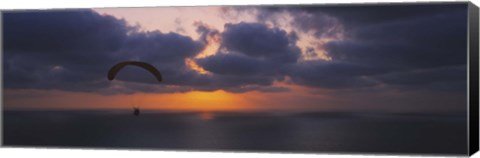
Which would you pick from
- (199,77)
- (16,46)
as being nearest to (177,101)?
(199,77)

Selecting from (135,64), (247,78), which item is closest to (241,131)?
(247,78)

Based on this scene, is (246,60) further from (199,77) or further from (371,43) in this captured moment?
(371,43)

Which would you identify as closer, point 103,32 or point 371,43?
point 371,43

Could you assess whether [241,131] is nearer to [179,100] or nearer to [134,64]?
→ [179,100]

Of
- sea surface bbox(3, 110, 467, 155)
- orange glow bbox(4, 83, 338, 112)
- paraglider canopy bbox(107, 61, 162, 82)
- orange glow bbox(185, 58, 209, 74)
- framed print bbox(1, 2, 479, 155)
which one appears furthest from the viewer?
paraglider canopy bbox(107, 61, 162, 82)

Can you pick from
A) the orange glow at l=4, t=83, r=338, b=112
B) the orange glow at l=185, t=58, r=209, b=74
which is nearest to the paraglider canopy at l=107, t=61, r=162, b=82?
the orange glow at l=4, t=83, r=338, b=112

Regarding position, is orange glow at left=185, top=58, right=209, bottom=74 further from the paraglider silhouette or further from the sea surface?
the sea surface

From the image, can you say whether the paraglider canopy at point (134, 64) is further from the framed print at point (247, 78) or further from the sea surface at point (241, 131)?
the sea surface at point (241, 131)

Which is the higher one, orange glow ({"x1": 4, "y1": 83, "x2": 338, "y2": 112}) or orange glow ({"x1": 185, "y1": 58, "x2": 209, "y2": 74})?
orange glow ({"x1": 185, "y1": 58, "x2": 209, "y2": 74})

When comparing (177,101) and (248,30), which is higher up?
(248,30)
